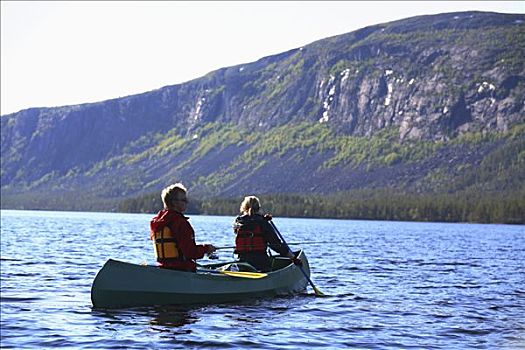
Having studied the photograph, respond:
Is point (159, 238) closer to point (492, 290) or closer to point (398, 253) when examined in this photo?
point (492, 290)

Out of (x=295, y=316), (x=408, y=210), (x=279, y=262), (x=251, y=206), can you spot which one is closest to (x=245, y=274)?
(x=251, y=206)

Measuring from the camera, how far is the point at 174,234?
1988 cm

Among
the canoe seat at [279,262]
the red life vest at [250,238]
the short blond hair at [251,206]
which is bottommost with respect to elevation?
the canoe seat at [279,262]

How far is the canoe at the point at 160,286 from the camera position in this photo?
1953 cm

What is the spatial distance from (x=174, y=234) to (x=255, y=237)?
5.53 meters

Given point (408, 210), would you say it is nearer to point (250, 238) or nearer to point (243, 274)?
point (250, 238)

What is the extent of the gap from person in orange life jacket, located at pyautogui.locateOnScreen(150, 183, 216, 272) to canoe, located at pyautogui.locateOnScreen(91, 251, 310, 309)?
0.44 metres

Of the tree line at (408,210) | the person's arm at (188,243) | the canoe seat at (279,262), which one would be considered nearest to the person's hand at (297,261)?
the canoe seat at (279,262)

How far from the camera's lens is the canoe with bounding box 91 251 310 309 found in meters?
19.5

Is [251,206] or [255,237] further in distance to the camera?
[255,237]

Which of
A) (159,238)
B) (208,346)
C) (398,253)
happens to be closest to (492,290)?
(159,238)

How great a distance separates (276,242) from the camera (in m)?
24.6

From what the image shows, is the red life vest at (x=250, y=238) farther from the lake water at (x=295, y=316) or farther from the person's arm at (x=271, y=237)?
the lake water at (x=295, y=316)

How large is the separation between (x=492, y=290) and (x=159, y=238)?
13.7 metres
